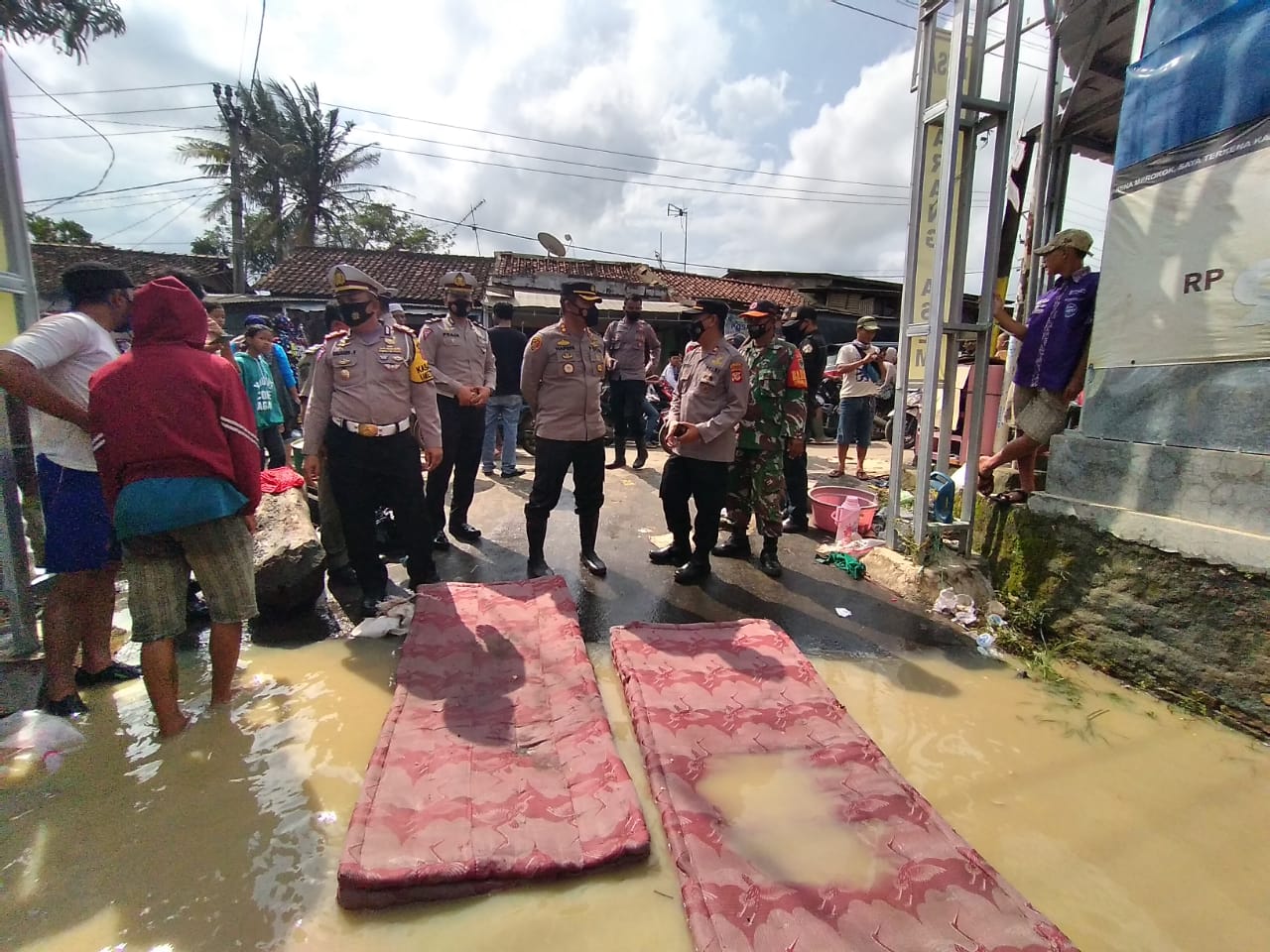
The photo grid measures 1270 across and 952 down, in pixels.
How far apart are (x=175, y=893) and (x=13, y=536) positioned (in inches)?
82.3

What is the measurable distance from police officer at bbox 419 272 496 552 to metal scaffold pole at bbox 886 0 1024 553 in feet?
9.86

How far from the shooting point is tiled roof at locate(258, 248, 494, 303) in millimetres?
17312

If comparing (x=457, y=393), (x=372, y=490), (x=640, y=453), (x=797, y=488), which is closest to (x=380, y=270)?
(x=640, y=453)

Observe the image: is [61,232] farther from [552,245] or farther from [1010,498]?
[1010,498]

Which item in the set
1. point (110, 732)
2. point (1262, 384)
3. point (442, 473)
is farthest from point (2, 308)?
point (1262, 384)

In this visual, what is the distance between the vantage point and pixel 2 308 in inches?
120

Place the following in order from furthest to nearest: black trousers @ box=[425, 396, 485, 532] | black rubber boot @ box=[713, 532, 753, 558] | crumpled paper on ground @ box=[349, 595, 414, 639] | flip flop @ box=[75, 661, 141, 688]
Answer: black rubber boot @ box=[713, 532, 753, 558]
black trousers @ box=[425, 396, 485, 532]
crumpled paper on ground @ box=[349, 595, 414, 639]
flip flop @ box=[75, 661, 141, 688]

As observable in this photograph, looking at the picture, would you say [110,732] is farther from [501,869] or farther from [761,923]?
[761,923]

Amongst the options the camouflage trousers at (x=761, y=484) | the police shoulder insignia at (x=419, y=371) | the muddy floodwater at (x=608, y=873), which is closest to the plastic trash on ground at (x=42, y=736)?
the muddy floodwater at (x=608, y=873)

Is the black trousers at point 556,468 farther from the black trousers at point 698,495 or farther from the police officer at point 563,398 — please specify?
the black trousers at point 698,495

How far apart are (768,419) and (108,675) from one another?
3971mm

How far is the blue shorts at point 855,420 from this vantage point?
6949 millimetres

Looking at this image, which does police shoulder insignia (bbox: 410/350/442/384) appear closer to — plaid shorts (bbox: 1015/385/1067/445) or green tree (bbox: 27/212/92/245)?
plaid shorts (bbox: 1015/385/1067/445)

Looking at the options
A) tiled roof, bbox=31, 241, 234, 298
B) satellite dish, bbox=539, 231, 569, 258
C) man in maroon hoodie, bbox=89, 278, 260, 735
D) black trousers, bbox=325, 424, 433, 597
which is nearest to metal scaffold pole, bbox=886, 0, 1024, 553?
black trousers, bbox=325, 424, 433, 597
